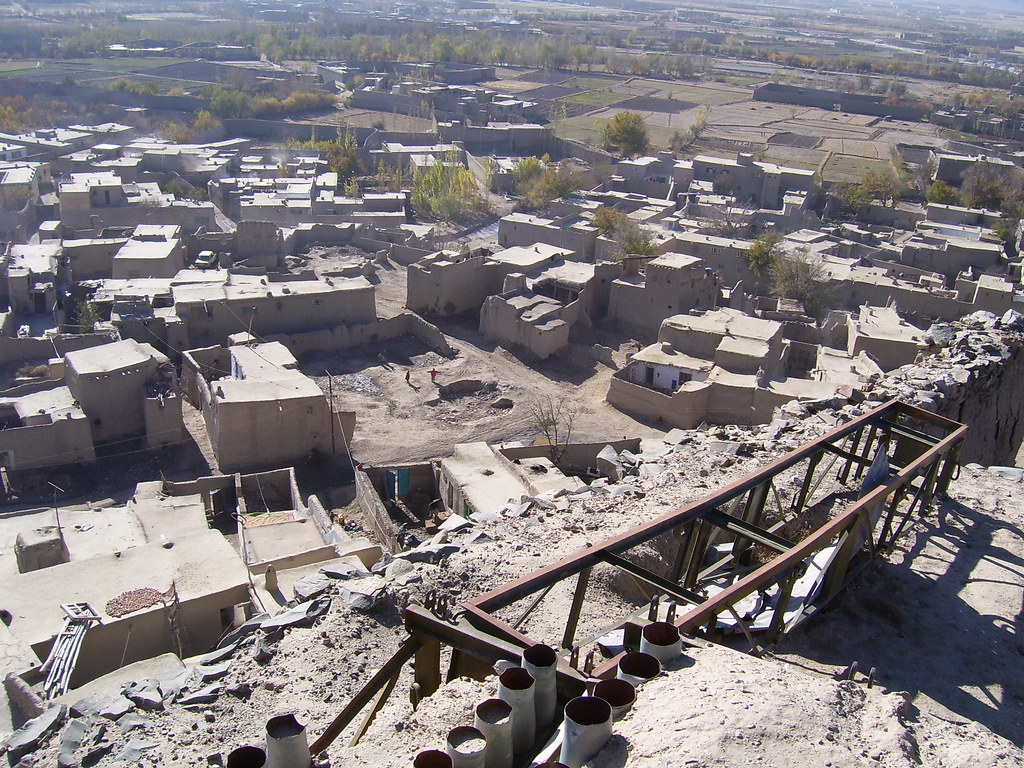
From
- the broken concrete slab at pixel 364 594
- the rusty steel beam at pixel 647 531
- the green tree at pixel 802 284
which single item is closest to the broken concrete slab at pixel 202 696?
the broken concrete slab at pixel 364 594

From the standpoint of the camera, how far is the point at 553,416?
18344mm

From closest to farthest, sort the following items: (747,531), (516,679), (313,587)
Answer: (516,679)
(747,531)
(313,587)

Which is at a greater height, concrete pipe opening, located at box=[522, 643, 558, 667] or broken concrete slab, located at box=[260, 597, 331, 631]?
concrete pipe opening, located at box=[522, 643, 558, 667]

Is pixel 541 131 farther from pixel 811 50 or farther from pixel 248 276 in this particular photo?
pixel 811 50

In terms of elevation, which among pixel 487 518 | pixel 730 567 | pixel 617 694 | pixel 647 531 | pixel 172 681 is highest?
pixel 647 531

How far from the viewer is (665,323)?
808 inches

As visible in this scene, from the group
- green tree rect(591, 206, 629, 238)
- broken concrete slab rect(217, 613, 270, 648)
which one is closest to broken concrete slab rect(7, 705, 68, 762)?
broken concrete slab rect(217, 613, 270, 648)

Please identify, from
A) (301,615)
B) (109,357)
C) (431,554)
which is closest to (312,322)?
(109,357)

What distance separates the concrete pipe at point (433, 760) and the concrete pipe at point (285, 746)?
1.97ft

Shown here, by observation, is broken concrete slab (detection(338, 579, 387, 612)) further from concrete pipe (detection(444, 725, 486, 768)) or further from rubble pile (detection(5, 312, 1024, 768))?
concrete pipe (detection(444, 725, 486, 768))

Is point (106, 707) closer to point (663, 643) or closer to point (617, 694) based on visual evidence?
point (617, 694)

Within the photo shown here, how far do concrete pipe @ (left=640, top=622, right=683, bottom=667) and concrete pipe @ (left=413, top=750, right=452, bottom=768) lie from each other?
1.29 metres

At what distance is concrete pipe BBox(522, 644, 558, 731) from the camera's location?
375 centimetres

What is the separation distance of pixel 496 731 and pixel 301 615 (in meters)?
2.96
